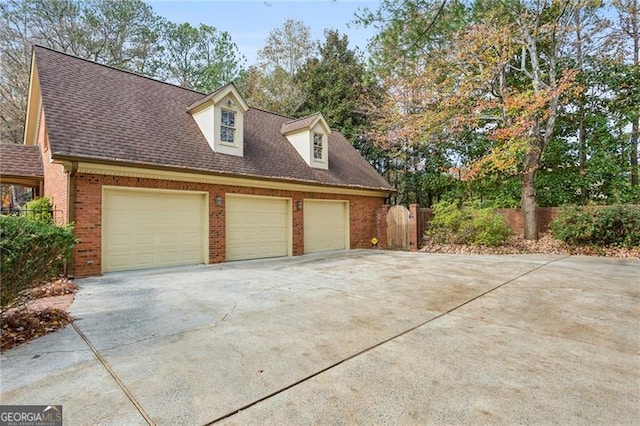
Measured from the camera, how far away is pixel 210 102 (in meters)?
9.47

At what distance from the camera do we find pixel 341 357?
2.84m

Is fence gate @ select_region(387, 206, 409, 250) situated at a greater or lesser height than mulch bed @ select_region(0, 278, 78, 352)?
greater

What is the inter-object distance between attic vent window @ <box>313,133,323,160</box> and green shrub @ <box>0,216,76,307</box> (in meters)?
9.32

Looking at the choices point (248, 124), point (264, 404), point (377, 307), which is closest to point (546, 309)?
point (377, 307)

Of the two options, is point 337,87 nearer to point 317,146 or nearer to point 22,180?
point 317,146

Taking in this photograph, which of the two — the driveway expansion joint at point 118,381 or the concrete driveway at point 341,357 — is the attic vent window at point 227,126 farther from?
the driveway expansion joint at point 118,381

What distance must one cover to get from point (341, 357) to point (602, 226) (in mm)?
11280

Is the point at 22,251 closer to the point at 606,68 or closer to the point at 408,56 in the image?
the point at 408,56

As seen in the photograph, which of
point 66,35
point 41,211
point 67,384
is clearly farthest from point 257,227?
point 66,35

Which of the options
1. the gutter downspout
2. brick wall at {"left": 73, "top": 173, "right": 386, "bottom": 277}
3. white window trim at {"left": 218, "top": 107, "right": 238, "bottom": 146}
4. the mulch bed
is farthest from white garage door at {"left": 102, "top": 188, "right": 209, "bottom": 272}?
the mulch bed

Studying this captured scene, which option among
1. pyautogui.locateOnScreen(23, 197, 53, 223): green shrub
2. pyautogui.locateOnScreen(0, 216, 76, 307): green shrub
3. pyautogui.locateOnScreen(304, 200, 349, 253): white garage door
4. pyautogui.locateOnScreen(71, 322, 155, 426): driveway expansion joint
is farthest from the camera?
pyautogui.locateOnScreen(304, 200, 349, 253): white garage door

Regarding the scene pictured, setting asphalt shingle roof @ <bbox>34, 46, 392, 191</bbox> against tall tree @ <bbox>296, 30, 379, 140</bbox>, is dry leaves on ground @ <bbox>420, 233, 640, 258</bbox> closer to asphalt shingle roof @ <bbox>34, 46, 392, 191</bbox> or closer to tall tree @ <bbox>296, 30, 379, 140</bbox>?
asphalt shingle roof @ <bbox>34, 46, 392, 191</bbox>

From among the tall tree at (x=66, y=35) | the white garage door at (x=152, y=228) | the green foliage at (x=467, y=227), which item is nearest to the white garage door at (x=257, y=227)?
the white garage door at (x=152, y=228)

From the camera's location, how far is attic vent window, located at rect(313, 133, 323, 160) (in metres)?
12.4
